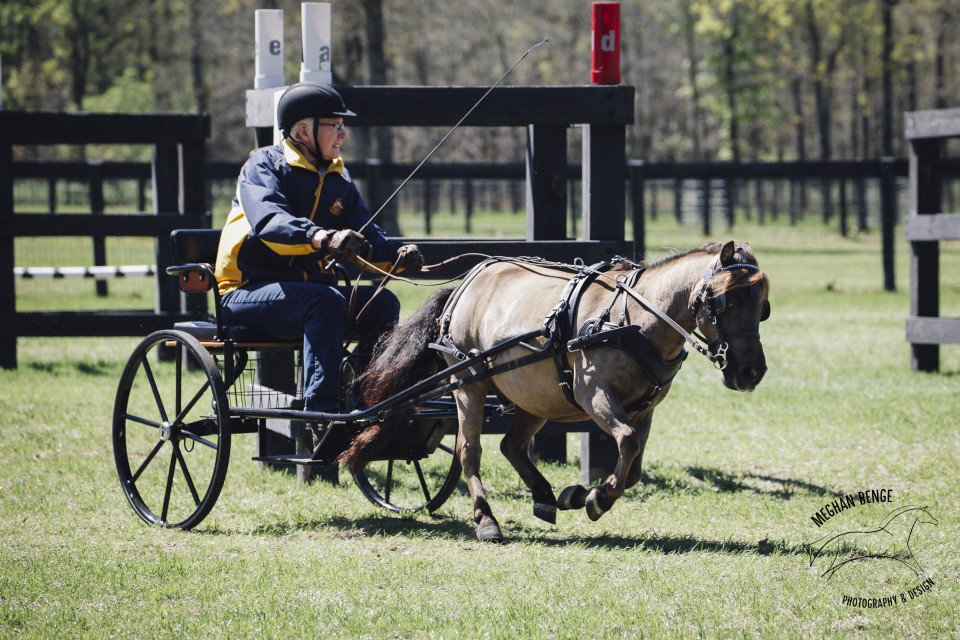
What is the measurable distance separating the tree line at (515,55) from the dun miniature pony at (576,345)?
72.9 ft

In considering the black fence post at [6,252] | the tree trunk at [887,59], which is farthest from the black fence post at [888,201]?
the tree trunk at [887,59]

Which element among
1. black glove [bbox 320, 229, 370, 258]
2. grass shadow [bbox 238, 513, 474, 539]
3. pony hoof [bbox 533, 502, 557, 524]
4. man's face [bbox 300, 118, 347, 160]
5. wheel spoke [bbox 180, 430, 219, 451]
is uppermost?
man's face [bbox 300, 118, 347, 160]

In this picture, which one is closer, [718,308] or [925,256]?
[718,308]

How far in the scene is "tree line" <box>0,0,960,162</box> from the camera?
3559 cm

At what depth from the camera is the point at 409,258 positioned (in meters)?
6.38

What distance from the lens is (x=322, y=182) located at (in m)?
6.57

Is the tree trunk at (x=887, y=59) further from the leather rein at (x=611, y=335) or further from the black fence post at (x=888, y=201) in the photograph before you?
the leather rein at (x=611, y=335)

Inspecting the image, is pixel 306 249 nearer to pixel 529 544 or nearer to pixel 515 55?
pixel 529 544

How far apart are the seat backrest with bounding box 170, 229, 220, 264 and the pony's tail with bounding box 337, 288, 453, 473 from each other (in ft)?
3.80

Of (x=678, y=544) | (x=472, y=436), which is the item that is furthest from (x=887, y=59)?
(x=678, y=544)

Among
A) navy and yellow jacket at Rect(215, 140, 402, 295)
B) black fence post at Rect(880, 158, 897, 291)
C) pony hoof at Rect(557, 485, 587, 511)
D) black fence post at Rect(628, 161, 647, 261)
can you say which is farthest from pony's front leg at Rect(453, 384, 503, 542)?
black fence post at Rect(880, 158, 897, 291)

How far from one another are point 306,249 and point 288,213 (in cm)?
20

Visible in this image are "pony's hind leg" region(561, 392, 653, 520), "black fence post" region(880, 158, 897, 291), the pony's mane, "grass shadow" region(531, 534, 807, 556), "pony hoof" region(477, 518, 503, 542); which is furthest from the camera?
"black fence post" region(880, 158, 897, 291)

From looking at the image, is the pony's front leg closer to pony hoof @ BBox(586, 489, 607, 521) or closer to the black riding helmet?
pony hoof @ BBox(586, 489, 607, 521)
